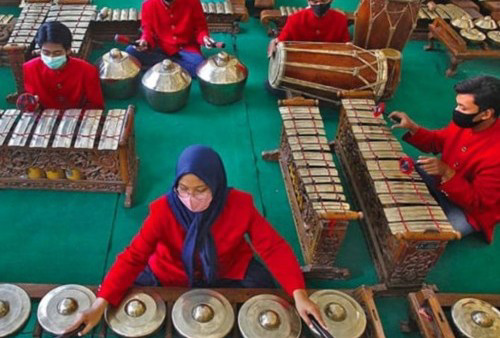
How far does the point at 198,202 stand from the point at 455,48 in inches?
142

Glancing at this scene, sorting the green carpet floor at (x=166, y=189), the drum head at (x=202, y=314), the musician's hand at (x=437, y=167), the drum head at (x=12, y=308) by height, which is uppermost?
the musician's hand at (x=437, y=167)

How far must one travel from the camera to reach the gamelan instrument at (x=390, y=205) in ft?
8.15

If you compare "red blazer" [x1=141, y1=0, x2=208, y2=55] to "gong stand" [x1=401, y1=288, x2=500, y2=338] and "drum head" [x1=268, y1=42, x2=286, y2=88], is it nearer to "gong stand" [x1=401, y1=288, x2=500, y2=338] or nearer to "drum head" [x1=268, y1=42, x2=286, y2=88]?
"drum head" [x1=268, y1=42, x2=286, y2=88]

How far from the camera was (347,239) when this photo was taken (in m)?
3.09

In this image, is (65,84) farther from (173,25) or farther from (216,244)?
(216,244)

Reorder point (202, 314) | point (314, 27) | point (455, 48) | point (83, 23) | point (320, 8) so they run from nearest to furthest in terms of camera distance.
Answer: point (202, 314) < point (320, 8) < point (314, 27) < point (83, 23) < point (455, 48)

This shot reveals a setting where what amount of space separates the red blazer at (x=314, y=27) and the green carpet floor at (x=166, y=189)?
0.57m

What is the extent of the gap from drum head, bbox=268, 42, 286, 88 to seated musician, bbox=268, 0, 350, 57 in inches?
5.4

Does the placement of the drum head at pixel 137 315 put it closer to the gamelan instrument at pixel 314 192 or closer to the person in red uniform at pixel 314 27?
the gamelan instrument at pixel 314 192

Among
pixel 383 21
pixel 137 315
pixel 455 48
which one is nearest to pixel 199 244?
pixel 137 315

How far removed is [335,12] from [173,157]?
1.81 metres

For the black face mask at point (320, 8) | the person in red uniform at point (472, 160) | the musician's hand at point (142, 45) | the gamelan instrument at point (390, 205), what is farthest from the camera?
the musician's hand at point (142, 45)

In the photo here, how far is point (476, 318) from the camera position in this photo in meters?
2.12

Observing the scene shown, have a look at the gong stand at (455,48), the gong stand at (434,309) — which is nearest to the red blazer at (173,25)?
the gong stand at (455,48)
